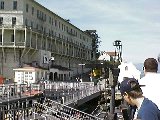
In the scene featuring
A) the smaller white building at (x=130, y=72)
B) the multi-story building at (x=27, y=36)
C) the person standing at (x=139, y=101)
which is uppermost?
the multi-story building at (x=27, y=36)

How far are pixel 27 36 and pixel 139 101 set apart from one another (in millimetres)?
65201

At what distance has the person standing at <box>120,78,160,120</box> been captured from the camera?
15.1 feet

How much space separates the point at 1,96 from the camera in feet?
88.1

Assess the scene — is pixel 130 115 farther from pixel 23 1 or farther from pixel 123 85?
pixel 23 1

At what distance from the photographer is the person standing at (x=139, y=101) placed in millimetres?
4605

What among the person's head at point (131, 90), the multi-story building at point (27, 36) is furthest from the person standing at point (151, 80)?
the multi-story building at point (27, 36)

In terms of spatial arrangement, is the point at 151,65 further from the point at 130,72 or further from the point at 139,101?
the point at 130,72

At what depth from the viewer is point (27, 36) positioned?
6912cm

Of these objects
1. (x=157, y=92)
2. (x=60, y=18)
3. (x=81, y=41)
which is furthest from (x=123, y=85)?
(x=81, y=41)

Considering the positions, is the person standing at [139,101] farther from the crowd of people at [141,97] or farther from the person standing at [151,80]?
the person standing at [151,80]

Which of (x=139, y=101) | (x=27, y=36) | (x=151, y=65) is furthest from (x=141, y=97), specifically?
(x=27, y=36)

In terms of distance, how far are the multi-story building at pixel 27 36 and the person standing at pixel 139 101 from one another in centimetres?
6255

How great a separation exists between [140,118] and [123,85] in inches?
21.5

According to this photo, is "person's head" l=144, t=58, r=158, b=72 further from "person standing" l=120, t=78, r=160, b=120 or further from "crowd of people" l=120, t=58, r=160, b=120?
"person standing" l=120, t=78, r=160, b=120
